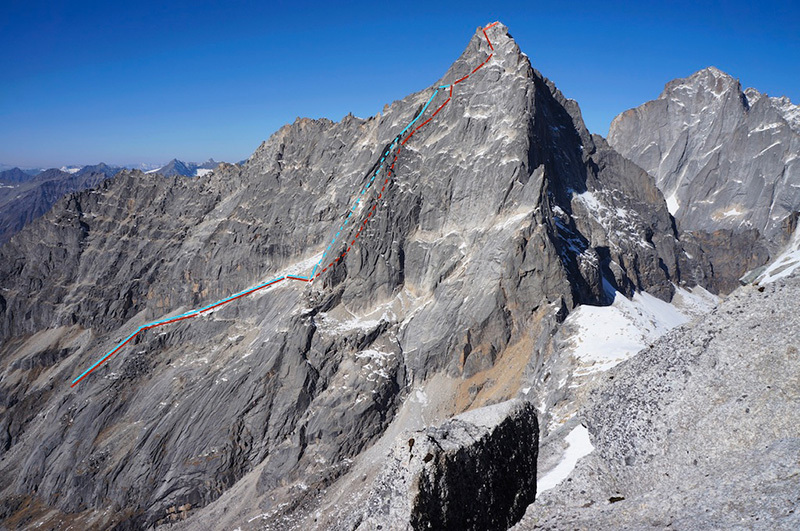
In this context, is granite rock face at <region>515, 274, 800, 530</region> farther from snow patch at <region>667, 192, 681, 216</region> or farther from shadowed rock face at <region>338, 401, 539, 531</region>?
snow patch at <region>667, 192, 681, 216</region>

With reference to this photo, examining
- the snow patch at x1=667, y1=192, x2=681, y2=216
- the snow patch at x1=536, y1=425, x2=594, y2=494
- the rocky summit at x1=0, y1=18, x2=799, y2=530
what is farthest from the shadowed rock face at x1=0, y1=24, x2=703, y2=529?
the snow patch at x1=667, y1=192, x2=681, y2=216

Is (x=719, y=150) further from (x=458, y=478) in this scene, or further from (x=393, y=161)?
(x=458, y=478)

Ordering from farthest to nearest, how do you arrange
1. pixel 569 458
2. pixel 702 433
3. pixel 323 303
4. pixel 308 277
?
pixel 308 277, pixel 323 303, pixel 569 458, pixel 702 433

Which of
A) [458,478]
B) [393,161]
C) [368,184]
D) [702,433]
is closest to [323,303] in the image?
[368,184]

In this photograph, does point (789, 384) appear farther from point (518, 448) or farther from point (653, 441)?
point (518, 448)

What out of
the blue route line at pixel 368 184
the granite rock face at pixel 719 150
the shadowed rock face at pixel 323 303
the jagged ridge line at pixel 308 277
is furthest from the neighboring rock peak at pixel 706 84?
the blue route line at pixel 368 184

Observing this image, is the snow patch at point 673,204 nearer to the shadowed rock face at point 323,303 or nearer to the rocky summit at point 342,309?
the rocky summit at point 342,309

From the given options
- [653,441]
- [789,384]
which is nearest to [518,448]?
[653,441]
